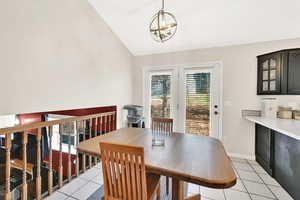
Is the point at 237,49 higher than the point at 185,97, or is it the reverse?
the point at 237,49

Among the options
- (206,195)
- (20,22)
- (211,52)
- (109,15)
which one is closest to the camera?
(20,22)

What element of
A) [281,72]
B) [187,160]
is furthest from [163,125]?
[281,72]

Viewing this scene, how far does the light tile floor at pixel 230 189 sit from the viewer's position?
1.95 meters

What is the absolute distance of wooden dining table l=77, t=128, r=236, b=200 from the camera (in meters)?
0.99

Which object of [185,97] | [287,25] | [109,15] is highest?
[109,15]

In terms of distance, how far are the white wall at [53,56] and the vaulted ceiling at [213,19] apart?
1.57 feet

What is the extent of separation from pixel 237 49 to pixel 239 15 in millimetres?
782

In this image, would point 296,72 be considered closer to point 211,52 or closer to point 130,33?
point 211,52

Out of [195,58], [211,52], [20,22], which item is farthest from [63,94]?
[211,52]

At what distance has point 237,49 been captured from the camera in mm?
3211

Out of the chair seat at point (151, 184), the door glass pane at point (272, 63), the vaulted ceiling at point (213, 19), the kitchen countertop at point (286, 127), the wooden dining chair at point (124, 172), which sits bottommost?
the chair seat at point (151, 184)

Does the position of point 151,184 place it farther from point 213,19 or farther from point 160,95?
point 213,19

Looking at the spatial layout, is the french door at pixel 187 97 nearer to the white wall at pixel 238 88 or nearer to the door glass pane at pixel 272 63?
the white wall at pixel 238 88

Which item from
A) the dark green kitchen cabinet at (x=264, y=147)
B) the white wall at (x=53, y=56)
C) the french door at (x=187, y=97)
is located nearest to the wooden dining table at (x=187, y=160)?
the white wall at (x=53, y=56)
